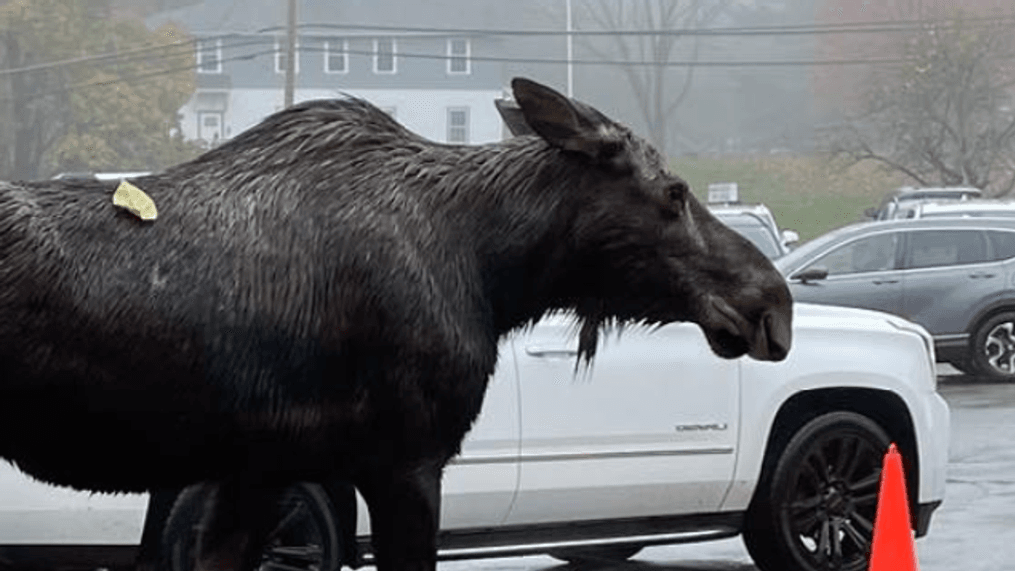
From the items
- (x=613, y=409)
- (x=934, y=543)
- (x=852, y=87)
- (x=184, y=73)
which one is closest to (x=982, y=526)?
(x=934, y=543)

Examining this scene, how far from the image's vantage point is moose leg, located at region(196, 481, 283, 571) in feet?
18.3

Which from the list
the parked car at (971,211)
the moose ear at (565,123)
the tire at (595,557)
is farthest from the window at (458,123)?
the moose ear at (565,123)

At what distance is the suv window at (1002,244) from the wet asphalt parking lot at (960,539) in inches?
328

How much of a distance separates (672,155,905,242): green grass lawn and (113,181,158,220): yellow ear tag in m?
68.0

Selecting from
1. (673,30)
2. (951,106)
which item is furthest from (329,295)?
(673,30)

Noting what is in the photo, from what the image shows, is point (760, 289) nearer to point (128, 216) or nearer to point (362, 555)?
point (128, 216)

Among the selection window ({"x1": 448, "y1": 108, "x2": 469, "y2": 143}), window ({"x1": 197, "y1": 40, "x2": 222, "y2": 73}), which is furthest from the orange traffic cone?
window ({"x1": 448, "y1": 108, "x2": 469, "y2": 143})

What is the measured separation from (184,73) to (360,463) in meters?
64.3

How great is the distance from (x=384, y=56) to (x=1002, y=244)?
170 feet

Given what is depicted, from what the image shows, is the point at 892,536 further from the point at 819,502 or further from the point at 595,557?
the point at 595,557

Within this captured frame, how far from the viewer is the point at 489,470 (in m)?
9.66

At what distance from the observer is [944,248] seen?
25391mm

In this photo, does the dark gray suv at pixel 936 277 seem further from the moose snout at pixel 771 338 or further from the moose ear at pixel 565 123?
the moose ear at pixel 565 123

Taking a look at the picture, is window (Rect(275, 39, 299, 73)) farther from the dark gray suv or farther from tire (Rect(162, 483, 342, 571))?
tire (Rect(162, 483, 342, 571))
